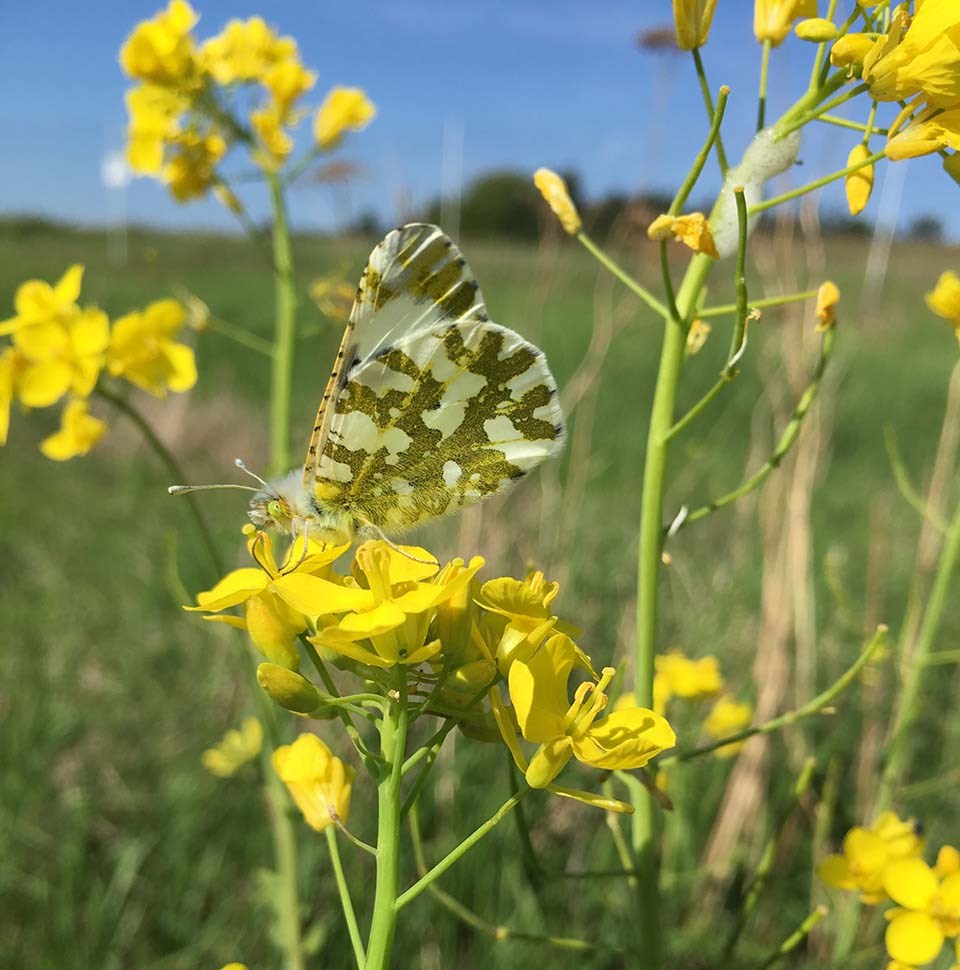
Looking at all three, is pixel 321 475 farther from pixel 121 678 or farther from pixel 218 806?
pixel 121 678

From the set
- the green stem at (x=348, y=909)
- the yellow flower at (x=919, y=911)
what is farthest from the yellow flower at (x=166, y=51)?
the yellow flower at (x=919, y=911)

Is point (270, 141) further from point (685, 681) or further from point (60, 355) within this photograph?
point (685, 681)

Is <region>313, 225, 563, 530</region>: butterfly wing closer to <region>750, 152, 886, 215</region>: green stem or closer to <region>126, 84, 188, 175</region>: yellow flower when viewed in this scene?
<region>750, 152, 886, 215</region>: green stem

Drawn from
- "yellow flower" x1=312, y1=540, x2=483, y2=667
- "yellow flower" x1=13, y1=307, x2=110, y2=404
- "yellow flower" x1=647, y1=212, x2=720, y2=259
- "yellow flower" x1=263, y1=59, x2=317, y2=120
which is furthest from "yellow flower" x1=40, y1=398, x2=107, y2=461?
"yellow flower" x1=647, y1=212, x2=720, y2=259

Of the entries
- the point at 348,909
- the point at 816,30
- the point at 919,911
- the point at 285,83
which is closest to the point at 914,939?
the point at 919,911

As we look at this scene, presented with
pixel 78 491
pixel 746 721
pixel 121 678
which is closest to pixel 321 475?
pixel 746 721

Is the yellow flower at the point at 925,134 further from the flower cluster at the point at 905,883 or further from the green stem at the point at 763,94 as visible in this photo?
the flower cluster at the point at 905,883
